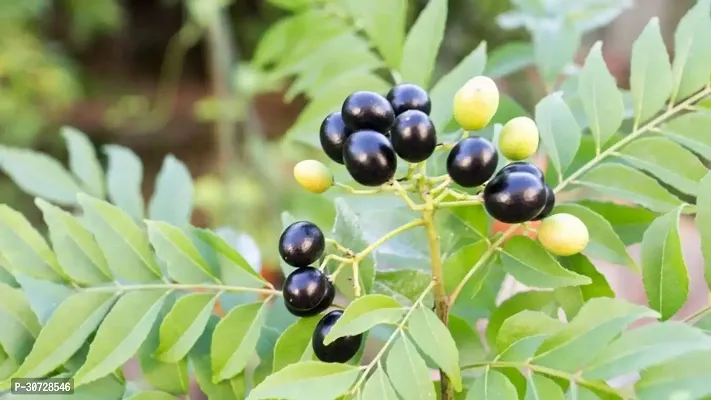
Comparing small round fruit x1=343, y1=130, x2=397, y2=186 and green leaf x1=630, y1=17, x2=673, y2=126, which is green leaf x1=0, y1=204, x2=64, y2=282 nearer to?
small round fruit x1=343, y1=130, x2=397, y2=186

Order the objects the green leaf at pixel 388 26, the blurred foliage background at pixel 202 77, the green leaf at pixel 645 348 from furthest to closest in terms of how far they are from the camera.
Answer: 1. the blurred foliage background at pixel 202 77
2. the green leaf at pixel 388 26
3. the green leaf at pixel 645 348

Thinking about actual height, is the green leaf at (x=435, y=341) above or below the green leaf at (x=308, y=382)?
above

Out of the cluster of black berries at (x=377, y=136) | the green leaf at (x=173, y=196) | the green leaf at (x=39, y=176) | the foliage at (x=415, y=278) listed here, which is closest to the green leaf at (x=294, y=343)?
the foliage at (x=415, y=278)

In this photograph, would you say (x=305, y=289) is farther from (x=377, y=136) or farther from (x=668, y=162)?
(x=668, y=162)

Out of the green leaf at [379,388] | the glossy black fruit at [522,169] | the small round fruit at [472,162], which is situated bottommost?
the green leaf at [379,388]

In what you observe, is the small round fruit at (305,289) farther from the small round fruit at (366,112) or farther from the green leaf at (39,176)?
the green leaf at (39,176)

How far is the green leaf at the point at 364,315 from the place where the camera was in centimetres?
33

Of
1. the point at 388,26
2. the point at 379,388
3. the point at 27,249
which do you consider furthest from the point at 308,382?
the point at 388,26

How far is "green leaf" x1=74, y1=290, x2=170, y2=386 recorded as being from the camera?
40cm

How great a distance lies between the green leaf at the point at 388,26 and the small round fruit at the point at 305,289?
251 millimetres

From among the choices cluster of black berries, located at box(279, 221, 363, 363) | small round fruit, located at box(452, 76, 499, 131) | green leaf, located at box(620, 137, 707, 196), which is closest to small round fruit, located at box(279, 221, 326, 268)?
cluster of black berries, located at box(279, 221, 363, 363)

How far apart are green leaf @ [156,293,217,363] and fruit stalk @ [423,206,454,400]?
0.49 feet

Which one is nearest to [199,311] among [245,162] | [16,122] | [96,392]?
[96,392]

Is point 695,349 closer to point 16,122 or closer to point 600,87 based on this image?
point 600,87
